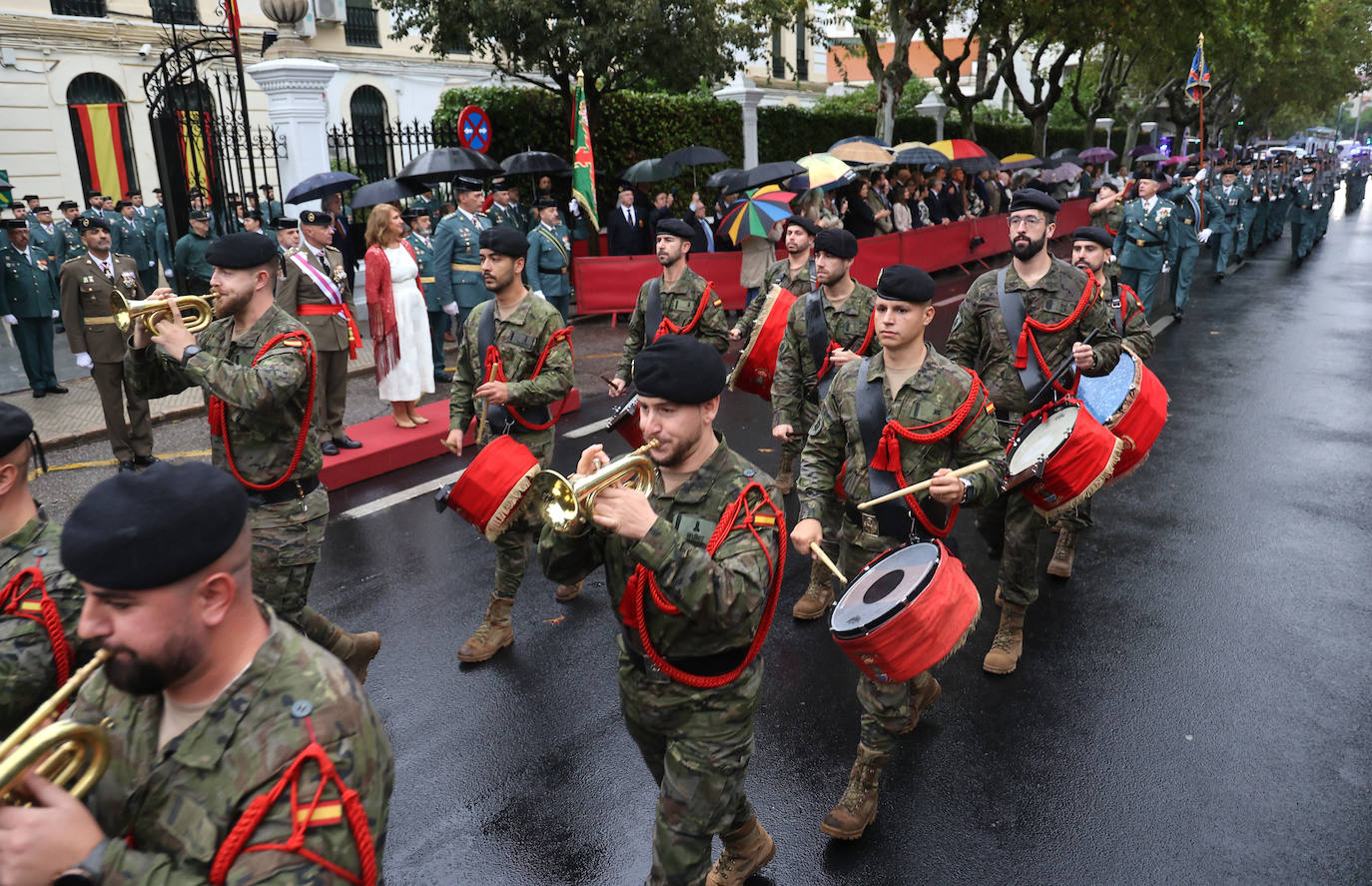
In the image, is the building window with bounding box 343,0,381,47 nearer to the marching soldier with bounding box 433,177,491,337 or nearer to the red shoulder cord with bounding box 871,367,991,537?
the marching soldier with bounding box 433,177,491,337

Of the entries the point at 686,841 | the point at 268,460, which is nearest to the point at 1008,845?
the point at 686,841

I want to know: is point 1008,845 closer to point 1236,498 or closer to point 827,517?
point 827,517

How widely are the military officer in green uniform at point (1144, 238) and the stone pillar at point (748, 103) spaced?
32.3 ft

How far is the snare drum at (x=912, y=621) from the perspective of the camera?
3.33 m

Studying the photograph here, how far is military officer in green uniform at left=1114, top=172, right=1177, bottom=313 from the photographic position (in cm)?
1269

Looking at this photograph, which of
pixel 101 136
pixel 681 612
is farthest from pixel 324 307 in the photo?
pixel 101 136

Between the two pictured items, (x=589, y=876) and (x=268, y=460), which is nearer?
(x=589, y=876)

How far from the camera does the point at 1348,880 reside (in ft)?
12.3

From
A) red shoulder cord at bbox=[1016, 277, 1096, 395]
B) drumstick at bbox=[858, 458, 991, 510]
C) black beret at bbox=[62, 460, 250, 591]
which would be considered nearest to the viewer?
black beret at bbox=[62, 460, 250, 591]

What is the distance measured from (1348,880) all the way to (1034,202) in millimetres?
3608

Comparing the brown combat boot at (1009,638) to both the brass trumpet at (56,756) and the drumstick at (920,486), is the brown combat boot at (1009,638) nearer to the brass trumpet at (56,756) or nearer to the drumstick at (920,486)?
the drumstick at (920,486)

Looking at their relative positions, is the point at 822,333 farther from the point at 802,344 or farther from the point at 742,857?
the point at 742,857

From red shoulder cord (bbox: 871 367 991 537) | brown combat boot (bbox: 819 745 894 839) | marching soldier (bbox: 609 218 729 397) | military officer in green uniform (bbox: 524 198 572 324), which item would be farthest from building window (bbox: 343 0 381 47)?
brown combat boot (bbox: 819 745 894 839)

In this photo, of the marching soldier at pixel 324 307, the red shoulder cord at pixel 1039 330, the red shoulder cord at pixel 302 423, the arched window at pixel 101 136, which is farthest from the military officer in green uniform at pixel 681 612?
the arched window at pixel 101 136
